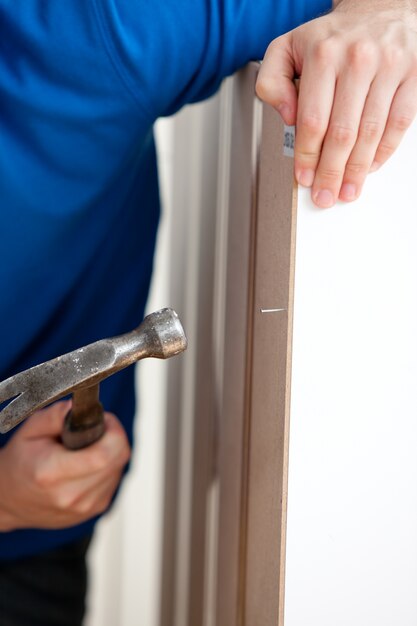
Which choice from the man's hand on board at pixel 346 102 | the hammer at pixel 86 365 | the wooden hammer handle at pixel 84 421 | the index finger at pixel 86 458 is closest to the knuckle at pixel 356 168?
the man's hand on board at pixel 346 102

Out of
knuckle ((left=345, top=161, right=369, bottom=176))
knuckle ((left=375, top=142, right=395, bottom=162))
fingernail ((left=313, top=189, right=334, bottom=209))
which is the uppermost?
knuckle ((left=375, top=142, right=395, bottom=162))

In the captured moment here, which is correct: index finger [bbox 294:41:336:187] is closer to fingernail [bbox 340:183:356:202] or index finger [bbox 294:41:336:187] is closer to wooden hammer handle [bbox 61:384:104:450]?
fingernail [bbox 340:183:356:202]

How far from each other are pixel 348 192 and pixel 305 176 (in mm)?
34

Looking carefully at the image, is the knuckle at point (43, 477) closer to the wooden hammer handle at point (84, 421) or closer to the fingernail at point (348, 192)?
the wooden hammer handle at point (84, 421)

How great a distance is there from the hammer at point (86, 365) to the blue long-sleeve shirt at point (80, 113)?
219mm

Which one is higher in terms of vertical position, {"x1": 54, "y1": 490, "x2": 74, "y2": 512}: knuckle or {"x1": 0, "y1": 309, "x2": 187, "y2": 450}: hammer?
{"x1": 0, "y1": 309, "x2": 187, "y2": 450}: hammer

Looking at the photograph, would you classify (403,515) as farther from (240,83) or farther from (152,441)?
(152,441)

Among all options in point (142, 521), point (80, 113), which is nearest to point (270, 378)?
point (80, 113)

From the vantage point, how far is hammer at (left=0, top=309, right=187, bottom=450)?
0.51 metres

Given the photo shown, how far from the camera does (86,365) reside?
1.71 feet

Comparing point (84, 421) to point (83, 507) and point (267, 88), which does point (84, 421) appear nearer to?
point (83, 507)

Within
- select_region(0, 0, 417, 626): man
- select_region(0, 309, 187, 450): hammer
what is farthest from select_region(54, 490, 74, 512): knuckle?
select_region(0, 309, 187, 450): hammer

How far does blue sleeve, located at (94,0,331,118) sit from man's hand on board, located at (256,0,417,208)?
0.39 feet

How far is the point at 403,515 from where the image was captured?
0.59 m
